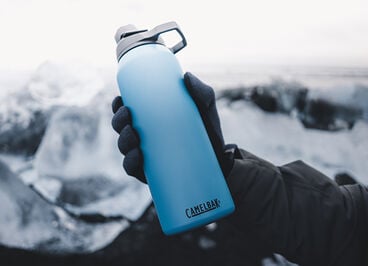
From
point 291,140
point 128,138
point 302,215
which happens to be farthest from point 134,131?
point 291,140

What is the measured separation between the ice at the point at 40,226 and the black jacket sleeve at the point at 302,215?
17.6 inches

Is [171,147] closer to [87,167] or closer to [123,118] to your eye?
[123,118]

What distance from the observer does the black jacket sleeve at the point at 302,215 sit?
70cm

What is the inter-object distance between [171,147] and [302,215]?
0.36 meters

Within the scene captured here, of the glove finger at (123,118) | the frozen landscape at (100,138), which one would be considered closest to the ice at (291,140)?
the frozen landscape at (100,138)

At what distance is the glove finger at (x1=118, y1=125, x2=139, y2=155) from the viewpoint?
571mm

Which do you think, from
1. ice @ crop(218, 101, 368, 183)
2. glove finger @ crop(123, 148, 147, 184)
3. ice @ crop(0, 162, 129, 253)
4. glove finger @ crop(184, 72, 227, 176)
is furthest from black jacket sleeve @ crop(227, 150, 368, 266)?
ice @ crop(0, 162, 129, 253)

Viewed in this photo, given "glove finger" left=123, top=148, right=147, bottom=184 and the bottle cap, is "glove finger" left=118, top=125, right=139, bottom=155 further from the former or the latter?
the bottle cap

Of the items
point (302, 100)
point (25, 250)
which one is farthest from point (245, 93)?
point (25, 250)

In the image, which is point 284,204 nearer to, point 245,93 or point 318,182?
point 318,182

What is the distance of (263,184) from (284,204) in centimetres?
6

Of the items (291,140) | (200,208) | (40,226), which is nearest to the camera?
(200,208)

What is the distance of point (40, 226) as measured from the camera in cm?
97

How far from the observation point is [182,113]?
56 centimetres
